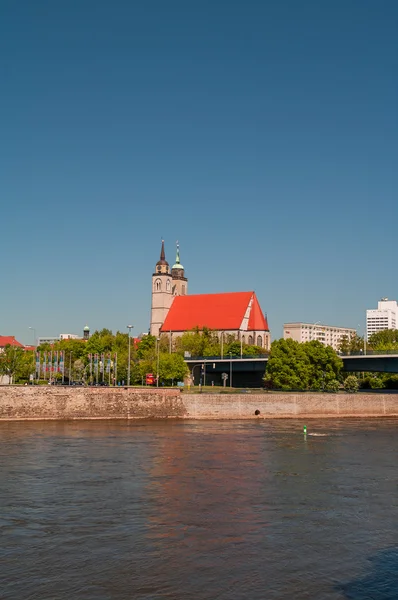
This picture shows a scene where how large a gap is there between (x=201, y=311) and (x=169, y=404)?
80.8 m

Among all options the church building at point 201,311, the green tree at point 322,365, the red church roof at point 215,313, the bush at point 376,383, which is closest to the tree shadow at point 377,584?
the green tree at point 322,365

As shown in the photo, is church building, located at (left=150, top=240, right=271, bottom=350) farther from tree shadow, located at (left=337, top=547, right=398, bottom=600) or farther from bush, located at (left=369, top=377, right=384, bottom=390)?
tree shadow, located at (left=337, top=547, right=398, bottom=600)

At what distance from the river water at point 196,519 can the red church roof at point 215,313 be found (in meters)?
93.5

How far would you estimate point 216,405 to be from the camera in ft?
242

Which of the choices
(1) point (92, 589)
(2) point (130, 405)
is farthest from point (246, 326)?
(1) point (92, 589)

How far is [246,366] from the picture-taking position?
104 m

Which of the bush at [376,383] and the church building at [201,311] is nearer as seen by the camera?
the bush at [376,383]

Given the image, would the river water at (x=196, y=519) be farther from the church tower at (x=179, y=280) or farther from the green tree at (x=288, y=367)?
the church tower at (x=179, y=280)

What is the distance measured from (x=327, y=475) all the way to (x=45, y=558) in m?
20.8

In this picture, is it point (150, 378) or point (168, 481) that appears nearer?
point (168, 481)

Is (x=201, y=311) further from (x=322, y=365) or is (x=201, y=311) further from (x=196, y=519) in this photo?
(x=196, y=519)

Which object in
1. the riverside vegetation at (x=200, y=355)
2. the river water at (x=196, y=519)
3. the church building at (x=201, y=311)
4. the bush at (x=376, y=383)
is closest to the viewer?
the river water at (x=196, y=519)

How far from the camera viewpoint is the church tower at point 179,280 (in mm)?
166975

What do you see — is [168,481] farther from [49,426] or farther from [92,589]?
[49,426]
